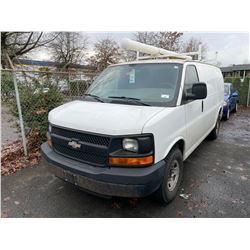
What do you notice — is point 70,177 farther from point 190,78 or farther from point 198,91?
point 190,78

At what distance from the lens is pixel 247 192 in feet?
10.1

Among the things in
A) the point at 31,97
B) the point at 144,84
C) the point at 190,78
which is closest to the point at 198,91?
the point at 190,78

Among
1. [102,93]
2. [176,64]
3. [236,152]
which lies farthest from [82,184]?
[236,152]

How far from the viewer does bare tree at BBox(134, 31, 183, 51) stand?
13821 millimetres

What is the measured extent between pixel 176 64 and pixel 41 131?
3424 mm

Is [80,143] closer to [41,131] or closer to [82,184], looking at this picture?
[82,184]

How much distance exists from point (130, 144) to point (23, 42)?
19.0 metres

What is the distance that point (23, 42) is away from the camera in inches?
667

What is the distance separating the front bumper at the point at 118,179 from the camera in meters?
2.05

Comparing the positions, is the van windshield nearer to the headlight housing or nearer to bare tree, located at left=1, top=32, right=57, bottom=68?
the headlight housing

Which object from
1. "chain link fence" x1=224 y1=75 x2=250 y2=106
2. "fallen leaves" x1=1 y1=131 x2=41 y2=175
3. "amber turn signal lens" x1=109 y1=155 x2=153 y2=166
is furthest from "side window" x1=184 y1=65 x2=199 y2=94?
"chain link fence" x1=224 y1=75 x2=250 y2=106

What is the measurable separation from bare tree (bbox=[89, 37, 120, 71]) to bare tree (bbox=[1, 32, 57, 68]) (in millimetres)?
4457

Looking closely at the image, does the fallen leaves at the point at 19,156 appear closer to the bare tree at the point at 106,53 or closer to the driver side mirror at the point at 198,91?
the driver side mirror at the point at 198,91

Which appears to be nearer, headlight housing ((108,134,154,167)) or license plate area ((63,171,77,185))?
headlight housing ((108,134,154,167))
